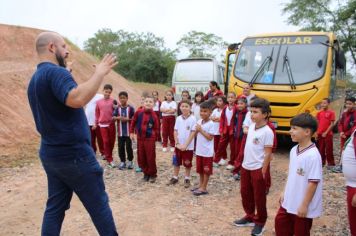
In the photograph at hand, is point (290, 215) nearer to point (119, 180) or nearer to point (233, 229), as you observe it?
point (233, 229)

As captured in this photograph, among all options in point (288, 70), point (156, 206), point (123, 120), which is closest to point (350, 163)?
point (156, 206)

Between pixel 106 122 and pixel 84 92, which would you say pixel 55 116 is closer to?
pixel 84 92

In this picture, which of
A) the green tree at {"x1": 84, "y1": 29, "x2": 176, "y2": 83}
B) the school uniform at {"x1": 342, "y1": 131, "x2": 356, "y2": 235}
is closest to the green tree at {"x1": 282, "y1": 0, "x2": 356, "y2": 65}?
the green tree at {"x1": 84, "y1": 29, "x2": 176, "y2": 83}

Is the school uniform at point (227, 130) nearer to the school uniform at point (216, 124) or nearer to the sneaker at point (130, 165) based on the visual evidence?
the school uniform at point (216, 124)

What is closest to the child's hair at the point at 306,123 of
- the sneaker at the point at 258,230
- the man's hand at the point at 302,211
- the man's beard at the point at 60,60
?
the man's hand at the point at 302,211

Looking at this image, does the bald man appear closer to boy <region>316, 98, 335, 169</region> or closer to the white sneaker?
the white sneaker

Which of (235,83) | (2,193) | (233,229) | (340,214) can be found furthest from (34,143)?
(340,214)

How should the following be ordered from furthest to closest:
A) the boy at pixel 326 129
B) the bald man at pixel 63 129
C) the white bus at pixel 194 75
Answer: the white bus at pixel 194 75, the boy at pixel 326 129, the bald man at pixel 63 129

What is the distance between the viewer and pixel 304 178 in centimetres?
317

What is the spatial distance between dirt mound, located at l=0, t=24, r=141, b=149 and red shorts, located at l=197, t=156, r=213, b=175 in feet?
20.2

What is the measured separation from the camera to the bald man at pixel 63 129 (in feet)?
8.72

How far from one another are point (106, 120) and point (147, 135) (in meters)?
1.43

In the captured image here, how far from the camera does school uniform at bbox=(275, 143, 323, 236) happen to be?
3113 mm

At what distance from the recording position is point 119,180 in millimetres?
6625
